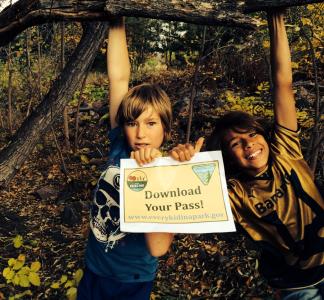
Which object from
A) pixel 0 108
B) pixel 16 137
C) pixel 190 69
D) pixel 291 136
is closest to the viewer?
pixel 291 136

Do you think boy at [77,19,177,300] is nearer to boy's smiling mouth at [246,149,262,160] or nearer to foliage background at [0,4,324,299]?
boy's smiling mouth at [246,149,262,160]

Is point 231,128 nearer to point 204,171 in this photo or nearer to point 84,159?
point 204,171

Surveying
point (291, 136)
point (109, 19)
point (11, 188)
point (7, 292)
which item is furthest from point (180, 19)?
point (11, 188)

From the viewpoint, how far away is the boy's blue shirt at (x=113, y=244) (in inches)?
60.4

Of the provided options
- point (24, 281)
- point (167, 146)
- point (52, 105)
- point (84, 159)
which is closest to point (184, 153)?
point (24, 281)

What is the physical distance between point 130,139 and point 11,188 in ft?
14.0

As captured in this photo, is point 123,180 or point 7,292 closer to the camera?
point 123,180

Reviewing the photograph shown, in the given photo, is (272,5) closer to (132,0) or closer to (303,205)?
(132,0)

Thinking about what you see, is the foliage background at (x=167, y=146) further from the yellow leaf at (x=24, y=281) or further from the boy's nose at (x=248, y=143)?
the boy's nose at (x=248, y=143)

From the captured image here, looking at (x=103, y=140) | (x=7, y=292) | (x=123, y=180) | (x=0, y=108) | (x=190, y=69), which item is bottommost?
(x=7, y=292)

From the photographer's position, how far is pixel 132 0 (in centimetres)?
155

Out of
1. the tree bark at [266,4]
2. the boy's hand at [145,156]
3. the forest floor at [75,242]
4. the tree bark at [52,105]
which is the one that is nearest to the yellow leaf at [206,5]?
the tree bark at [266,4]

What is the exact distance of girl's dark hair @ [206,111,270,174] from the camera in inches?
66.8

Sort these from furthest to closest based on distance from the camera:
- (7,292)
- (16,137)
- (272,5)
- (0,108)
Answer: (0,108), (16,137), (7,292), (272,5)
